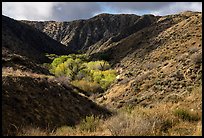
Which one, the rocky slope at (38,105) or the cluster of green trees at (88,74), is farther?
the cluster of green trees at (88,74)

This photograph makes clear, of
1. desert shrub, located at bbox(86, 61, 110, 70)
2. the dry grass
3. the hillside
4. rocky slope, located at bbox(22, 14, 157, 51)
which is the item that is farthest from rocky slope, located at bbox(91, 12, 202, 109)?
rocky slope, located at bbox(22, 14, 157, 51)

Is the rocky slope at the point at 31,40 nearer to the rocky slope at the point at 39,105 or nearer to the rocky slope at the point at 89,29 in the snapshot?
the rocky slope at the point at 89,29

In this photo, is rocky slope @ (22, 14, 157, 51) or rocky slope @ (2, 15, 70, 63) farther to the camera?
rocky slope @ (22, 14, 157, 51)

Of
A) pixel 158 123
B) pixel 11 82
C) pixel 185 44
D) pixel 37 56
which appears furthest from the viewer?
pixel 37 56

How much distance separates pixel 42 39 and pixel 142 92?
9509cm

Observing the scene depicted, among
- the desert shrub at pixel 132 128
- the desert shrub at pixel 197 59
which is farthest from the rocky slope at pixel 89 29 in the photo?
the desert shrub at pixel 132 128

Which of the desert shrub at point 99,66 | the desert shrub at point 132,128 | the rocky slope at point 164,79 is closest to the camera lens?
the desert shrub at point 132,128

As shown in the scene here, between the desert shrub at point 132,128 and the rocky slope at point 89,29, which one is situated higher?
the rocky slope at point 89,29

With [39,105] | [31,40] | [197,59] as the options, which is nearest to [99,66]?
[31,40]

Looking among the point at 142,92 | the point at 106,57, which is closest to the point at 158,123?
the point at 142,92

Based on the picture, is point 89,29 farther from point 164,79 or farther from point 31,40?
point 164,79

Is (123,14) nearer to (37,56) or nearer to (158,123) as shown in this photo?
(37,56)

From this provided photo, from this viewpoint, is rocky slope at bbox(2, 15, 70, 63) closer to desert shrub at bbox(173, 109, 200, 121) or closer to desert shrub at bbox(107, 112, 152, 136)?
desert shrub at bbox(173, 109, 200, 121)

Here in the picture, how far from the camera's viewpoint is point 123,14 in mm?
193625
